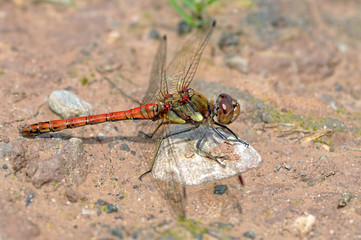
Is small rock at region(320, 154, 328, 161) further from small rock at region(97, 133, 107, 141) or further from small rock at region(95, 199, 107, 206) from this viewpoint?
small rock at region(97, 133, 107, 141)

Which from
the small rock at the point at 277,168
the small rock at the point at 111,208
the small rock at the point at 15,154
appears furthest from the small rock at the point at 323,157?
the small rock at the point at 15,154

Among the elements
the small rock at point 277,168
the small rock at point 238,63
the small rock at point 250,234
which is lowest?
the small rock at point 277,168

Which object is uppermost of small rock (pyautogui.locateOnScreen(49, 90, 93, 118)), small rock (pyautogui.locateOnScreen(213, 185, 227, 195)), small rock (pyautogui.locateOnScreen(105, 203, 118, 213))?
small rock (pyautogui.locateOnScreen(49, 90, 93, 118))

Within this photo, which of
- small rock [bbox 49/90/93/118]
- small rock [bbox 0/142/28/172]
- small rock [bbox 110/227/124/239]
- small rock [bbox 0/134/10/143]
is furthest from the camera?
small rock [bbox 49/90/93/118]

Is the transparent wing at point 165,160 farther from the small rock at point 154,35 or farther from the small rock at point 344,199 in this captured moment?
the small rock at point 154,35

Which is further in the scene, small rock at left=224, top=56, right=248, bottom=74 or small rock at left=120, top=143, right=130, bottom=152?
small rock at left=224, top=56, right=248, bottom=74

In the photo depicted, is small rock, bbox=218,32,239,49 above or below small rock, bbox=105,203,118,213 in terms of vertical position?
above

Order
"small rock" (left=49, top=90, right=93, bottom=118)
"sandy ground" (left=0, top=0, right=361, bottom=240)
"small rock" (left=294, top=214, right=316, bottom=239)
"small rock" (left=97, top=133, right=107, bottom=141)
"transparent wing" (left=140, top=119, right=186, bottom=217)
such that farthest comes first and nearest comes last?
"small rock" (left=49, top=90, right=93, bottom=118) < "small rock" (left=97, top=133, right=107, bottom=141) < "transparent wing" (left=140, top=119, right=186, bottom=217) < "sandy ground" (left=0, top=0, right=361, bottom=240) < "small rock" (left=294, top=214, right=316, bottom=239)

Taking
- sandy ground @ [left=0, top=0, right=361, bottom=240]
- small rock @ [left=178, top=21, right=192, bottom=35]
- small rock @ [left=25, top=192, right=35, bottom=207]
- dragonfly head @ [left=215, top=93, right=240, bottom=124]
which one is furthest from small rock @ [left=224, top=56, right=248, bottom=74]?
small rock @ [left=25, top=192, right=35, bottom=207]
